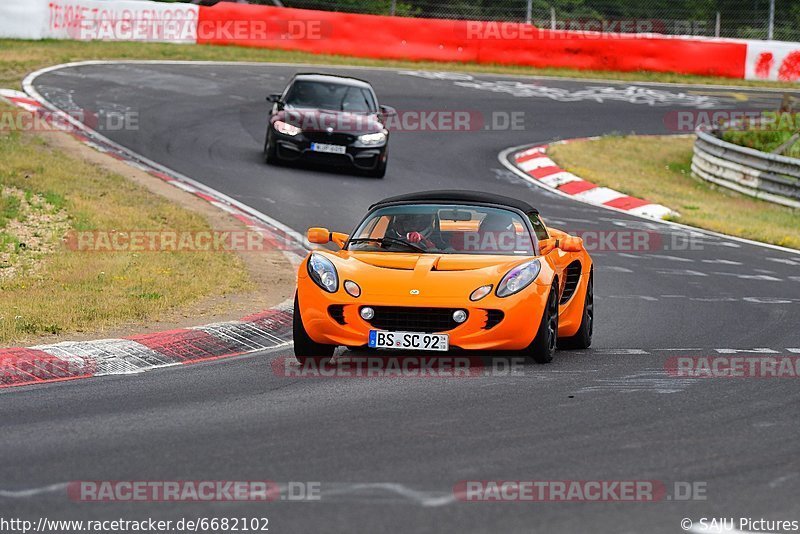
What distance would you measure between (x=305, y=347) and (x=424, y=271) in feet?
3.17

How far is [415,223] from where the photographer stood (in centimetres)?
993

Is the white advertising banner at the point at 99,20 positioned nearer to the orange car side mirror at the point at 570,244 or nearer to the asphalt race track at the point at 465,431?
the asphalt race track at the point at 465,431

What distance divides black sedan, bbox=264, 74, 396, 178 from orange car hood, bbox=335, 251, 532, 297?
1108 centimetres

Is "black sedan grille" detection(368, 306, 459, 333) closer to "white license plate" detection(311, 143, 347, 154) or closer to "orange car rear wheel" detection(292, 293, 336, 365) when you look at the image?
"orange car rear wheel" detection(292, 293, 336, 365)

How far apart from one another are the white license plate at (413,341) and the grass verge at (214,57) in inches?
803

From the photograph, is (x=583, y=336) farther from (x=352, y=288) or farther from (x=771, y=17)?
(x=771, y=17)

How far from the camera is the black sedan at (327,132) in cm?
2041

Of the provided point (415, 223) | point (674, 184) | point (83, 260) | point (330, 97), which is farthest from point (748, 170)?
point (415, 223)

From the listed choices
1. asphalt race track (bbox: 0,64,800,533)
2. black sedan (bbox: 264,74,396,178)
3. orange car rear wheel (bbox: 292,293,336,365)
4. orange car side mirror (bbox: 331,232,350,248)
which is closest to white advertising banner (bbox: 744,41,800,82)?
black sedan (bbox: 264,74,396,178)

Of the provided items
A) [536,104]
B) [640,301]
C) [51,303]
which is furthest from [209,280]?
[536,104]

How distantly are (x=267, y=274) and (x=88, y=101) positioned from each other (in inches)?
507

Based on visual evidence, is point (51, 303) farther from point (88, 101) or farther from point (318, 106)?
point (88, 101)

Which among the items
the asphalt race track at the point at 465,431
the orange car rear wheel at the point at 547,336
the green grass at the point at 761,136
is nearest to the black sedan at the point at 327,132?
the asphalt race track at the point at 465,431

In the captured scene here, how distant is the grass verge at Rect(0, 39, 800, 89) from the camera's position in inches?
1157
